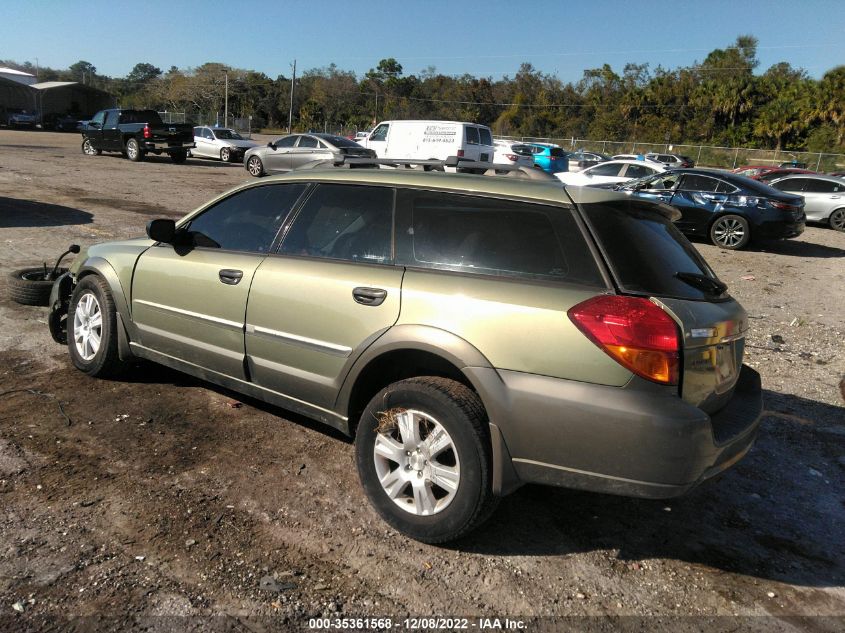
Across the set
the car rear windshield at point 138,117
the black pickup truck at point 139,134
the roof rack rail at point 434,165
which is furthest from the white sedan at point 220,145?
the roof rack rail at point 434,165

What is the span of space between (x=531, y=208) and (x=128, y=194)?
49.0 feet

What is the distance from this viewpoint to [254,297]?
149 inches

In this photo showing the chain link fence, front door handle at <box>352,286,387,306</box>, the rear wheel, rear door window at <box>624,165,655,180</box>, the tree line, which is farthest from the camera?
the tree line

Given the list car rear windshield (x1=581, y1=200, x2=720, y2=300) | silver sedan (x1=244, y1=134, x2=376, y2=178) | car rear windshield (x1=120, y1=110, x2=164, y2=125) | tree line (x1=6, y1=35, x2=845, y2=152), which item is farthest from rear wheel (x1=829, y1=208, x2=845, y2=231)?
tree line (x1=6, y1=35, x2=845, y2=152)

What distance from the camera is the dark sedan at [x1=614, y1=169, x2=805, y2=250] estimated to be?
1358cm

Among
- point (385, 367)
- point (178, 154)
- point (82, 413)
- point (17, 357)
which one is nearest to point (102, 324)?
point (82, 413)

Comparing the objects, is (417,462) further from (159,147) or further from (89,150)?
(89,150)

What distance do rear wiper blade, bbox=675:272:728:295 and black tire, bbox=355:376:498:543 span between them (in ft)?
3.66

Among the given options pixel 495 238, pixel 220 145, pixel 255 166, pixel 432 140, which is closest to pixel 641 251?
pixel 495 238

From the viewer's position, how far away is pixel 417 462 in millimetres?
3133

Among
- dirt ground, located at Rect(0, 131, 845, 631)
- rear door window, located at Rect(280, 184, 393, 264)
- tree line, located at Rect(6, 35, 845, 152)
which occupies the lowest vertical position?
dirt ground, located at Rect(0, 131, 845, 631)

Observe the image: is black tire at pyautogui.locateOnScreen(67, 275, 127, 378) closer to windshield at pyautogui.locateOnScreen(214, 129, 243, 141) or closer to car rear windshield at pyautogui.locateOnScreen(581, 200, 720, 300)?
car rear windshield at pyautogui.locateOnScreen(581, 200, 720, 300)

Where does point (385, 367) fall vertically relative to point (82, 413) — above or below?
above

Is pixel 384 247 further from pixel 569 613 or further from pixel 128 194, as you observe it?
pixel 128 194
